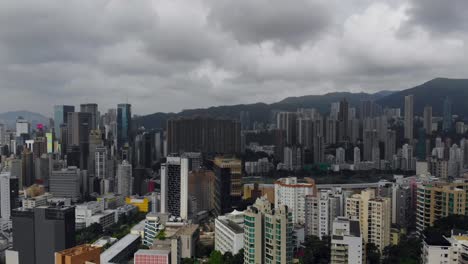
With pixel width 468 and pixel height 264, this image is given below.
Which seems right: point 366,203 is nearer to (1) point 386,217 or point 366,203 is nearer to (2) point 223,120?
(1) point 386,217

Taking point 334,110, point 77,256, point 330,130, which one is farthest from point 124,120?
point 77,256

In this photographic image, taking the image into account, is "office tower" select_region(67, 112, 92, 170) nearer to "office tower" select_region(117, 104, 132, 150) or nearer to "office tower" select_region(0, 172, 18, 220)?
"office tower" select_region(117, 104, 132, 150)

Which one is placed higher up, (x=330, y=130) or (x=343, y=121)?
(x=343, y=121)

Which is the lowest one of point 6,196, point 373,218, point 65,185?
point 65,185

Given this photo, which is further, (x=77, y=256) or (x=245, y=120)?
(x=245, y=120)

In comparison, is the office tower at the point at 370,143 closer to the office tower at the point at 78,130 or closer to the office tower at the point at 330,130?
the office tower at the point at 330,130

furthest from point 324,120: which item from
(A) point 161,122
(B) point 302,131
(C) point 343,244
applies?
(C) point 343,244

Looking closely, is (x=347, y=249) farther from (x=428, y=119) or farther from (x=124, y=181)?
(x=428, y=119)

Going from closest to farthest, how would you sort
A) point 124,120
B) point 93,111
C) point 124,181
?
1. point 124,181
2. point 93,111
3. point 124,120
